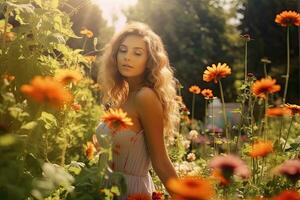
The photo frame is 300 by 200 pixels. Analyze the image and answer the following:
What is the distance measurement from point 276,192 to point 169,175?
1.93 ft

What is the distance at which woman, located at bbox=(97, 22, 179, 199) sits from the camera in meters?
2.99

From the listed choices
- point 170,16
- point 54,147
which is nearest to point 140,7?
point 170,16

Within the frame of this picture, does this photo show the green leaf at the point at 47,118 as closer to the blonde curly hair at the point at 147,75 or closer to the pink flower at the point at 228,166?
the blonde curly hair at the point at 147,75

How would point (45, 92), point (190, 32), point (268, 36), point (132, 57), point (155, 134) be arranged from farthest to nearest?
1. point (190, 32)
2. point (268, 36)
3. point (132, 57)
4. point (155, 134)
5. point (45, 92)

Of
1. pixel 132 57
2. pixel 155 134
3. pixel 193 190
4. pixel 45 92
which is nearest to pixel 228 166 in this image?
pixel 193 190

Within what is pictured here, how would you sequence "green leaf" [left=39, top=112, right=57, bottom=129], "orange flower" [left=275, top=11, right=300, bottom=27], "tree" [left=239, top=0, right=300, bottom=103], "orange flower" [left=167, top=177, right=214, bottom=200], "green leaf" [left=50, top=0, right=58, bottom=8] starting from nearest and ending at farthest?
1. "orange flower" [left=167, top=177, right=214, bottom=200]
2. "green leaf" [left=39, top=112, right=57, bottom=129]
3. "green leaf" [left=50, top=0, right=58, bottom=8]
4. "orange flower" [left=275, top=11, right=300, bottom=27]
5. "tree" [left=239, top=0, right=300, bottom=103]

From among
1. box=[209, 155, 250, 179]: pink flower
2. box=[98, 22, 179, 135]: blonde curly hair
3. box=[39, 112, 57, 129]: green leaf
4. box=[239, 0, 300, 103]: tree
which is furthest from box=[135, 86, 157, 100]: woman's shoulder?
box=[239, 0, 300, 103]: tree

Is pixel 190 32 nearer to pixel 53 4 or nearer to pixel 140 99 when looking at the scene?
pixel 140 99

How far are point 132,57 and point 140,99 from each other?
1.08ft

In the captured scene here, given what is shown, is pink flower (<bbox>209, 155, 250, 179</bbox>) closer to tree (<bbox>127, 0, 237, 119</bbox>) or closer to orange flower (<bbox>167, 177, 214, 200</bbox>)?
orange flower (<bbox>167, 177, 214, 200</bbox>)

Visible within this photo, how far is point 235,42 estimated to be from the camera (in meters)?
26.8

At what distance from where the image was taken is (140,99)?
304cm

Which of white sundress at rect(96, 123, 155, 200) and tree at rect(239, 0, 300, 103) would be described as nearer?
white sundress at rect(96, 123, 155, 200)

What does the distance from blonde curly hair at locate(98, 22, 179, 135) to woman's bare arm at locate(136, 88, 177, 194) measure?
0.18 m
